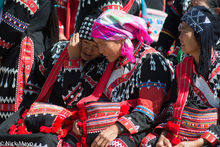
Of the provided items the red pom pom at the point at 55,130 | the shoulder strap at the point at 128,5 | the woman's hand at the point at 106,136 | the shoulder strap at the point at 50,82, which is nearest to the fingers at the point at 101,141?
the woman's hand at the point at 106,136

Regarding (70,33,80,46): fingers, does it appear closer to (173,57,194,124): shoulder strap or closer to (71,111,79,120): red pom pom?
(71,111,79,120): red pom pom

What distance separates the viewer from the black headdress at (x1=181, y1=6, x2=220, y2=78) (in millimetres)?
3266

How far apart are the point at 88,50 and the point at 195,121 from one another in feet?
4.11

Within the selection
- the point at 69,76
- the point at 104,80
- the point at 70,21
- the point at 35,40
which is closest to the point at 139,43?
the point at 104,80

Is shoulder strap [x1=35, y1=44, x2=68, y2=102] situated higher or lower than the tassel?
higher

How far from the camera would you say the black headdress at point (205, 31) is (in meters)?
3.27

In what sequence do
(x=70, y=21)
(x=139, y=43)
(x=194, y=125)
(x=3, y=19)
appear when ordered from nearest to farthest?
(x=194, y=125)
(x=139, y=43)
(x=3, y=19)
(x=70, y=21)

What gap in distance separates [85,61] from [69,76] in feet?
0.77

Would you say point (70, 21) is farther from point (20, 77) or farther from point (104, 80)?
point (104, 80)

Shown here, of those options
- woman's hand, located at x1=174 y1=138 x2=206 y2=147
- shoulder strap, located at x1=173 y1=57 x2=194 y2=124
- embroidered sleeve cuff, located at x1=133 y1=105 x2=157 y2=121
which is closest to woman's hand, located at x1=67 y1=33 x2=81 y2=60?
embroidered sleeve cuff, located at x1=133 y1=105 x2=157 y2=121

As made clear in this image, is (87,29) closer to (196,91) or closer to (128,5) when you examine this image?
(128,5)

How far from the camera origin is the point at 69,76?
3.85 meters

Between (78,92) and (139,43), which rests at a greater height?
(139,43)

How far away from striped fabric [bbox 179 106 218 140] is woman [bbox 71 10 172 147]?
0.92 ft
